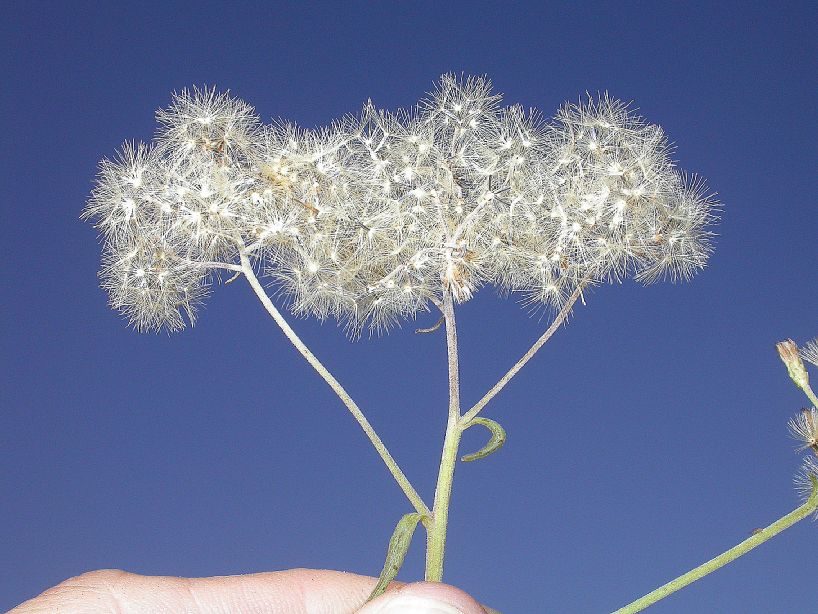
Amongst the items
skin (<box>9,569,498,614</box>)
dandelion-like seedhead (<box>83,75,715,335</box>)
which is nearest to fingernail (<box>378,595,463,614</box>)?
skin (<box>9,569,498,614</box>)

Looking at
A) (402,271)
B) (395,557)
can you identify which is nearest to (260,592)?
(395,557)

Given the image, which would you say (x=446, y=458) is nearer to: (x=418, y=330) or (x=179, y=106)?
(x=418, y=330)

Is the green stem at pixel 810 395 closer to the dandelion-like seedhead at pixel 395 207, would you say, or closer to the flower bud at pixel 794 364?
the flower bud at pixel 794 364

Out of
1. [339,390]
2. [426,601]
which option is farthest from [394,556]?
[339,390]

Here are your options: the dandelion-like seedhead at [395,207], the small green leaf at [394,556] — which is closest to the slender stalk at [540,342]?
the dandelion-like seedhead at [395,207]

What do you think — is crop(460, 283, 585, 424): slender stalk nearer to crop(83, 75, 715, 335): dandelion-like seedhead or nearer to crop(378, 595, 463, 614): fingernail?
crop(83, 75, 715, 335): dandelion-like seedhead
